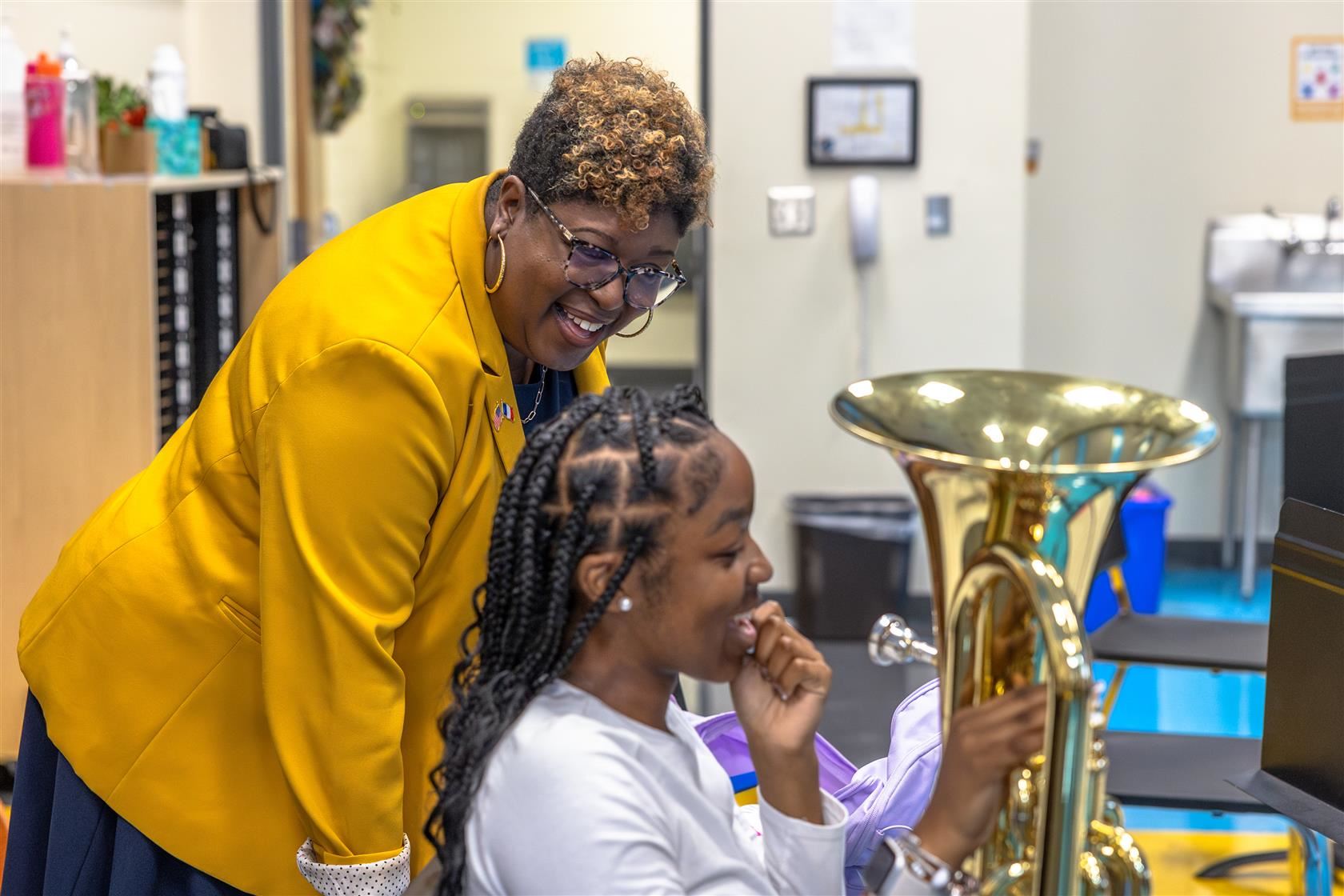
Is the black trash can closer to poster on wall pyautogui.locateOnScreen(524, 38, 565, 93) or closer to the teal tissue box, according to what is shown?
the teal tissue box

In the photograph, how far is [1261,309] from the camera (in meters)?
4.74

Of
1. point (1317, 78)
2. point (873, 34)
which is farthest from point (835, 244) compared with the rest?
point (1317, 78)

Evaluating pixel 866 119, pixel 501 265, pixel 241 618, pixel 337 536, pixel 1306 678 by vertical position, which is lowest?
pixel 1306 678

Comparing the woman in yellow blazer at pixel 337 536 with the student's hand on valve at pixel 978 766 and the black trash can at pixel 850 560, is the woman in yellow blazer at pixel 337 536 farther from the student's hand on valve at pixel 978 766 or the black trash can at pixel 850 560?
the black trash can at pixel 850 560

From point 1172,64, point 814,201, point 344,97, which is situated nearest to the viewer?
point 814,201

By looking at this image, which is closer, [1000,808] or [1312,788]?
[1000,808]

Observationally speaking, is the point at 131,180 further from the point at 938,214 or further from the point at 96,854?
Result: the point at 938,214

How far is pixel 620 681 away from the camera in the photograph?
1.11 m

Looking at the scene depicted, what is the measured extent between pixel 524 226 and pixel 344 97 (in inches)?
184

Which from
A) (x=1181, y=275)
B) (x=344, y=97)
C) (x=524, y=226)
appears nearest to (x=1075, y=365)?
(x=1181, y=275)

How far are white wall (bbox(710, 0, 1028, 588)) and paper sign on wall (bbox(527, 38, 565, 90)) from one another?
2881 millimetres

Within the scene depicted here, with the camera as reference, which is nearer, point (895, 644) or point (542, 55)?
point (895, 644)

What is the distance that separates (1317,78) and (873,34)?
1667 millimetres

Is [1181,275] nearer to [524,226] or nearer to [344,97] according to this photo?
[344,97]
